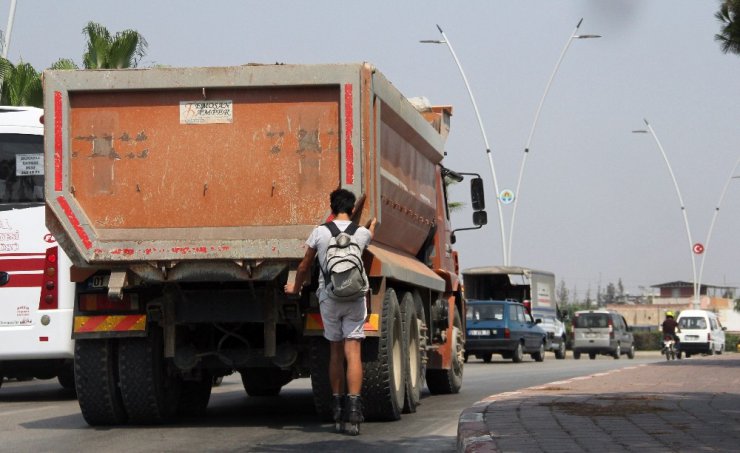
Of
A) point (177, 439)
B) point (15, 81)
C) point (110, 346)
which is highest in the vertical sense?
point (15, 81)

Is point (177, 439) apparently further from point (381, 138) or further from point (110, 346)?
point (381, 138)

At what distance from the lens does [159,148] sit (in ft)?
37.1

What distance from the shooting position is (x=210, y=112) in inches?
445

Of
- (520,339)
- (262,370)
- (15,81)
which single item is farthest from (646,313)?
(262,370)

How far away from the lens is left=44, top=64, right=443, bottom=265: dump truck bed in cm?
1116

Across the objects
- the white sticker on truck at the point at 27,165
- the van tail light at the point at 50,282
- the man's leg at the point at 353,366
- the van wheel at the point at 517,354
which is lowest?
the man's leg at the point at 353,366

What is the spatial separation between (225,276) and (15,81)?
21.7 m

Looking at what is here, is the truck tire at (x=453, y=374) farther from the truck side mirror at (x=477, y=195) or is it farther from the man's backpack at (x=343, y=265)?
the man's backpack at (x=343, y=265)

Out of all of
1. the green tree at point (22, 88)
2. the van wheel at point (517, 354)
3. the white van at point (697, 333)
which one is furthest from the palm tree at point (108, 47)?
the white van at point (697, 333)

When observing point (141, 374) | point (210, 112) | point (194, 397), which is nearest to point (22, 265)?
point (194, 397)

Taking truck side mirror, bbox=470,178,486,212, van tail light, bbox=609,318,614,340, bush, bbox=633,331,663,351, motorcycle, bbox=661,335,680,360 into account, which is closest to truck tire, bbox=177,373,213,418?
truck side mirror, bbox=470,178,486,212

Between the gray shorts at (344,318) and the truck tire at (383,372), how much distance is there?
0.71 meters

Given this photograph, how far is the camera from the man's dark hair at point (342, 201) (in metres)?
10.7

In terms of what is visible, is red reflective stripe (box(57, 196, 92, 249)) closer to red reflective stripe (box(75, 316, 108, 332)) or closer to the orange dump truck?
the orange dump truck
